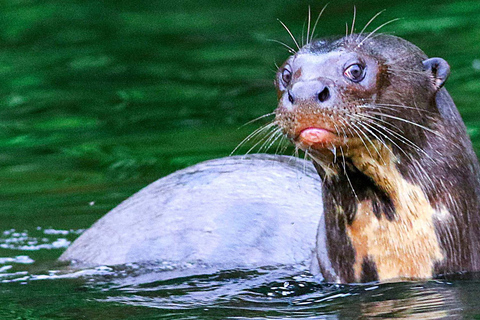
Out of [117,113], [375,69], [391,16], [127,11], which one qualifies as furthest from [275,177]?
[127,11]

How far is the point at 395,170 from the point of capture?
5719 mm

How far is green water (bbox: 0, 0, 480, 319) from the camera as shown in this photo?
586 cm

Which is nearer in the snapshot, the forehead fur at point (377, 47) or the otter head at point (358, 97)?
the otter head at point (358, 97)

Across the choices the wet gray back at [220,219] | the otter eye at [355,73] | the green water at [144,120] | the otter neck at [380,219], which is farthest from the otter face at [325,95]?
the wet gray back at [220,219]

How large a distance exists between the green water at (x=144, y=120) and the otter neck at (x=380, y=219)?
133 millimetres

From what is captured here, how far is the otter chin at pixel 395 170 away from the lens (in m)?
5.57

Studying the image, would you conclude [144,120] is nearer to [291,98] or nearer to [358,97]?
[358,97]

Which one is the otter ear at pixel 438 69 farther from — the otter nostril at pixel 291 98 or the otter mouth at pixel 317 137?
the otter nostril at pixel 291 98

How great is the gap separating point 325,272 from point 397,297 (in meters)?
0.55

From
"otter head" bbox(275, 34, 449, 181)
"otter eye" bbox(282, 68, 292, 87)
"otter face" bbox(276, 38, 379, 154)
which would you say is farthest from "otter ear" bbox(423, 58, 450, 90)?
"otter eye" bbox(282, 68, 292, 87)

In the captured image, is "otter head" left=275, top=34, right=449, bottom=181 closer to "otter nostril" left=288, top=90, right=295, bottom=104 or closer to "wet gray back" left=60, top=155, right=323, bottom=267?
"otter nostril" left=288, top=90, right=295, bottom=104

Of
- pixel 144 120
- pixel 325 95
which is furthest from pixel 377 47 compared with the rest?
pixel 144 120

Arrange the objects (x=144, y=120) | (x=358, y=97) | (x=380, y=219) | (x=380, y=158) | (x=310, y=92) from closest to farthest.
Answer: (x=310, y=92), (x=358, y=97), (x=380, y=158), (x=380, y=219), (x=144, y=120)

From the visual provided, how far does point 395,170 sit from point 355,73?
1.82 feet
